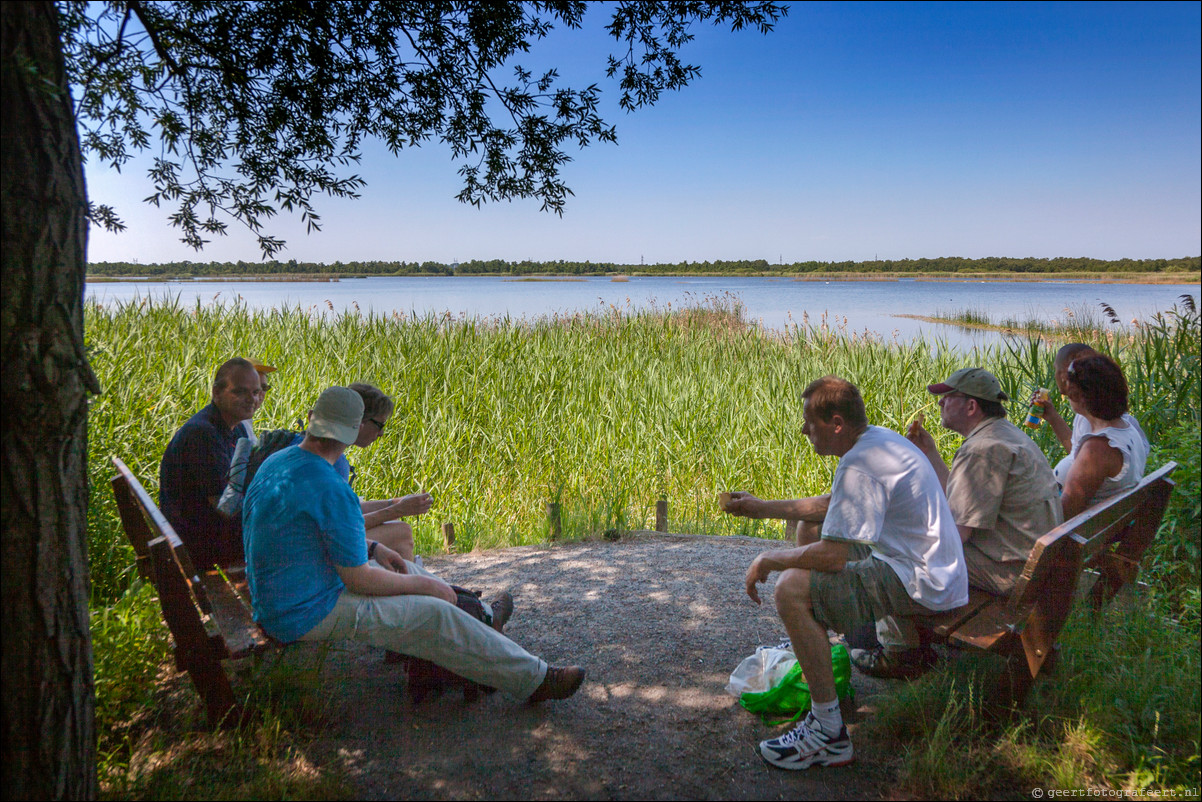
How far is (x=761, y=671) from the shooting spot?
10.8ft

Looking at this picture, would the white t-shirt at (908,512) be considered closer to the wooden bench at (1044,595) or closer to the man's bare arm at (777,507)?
the wooden bench at (1044,595)

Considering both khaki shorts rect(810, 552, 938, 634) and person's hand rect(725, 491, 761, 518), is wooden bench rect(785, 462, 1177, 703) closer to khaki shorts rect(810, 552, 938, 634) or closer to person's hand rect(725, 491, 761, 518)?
khaki shorts rect(810, 552, 938, 634)

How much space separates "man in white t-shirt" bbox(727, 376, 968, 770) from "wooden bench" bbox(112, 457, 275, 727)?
1.97 meters

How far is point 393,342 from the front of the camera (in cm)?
963

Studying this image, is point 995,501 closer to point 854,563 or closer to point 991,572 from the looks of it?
point 991,572

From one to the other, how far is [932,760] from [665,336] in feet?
35.1

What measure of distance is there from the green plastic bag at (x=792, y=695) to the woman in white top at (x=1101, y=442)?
137cm

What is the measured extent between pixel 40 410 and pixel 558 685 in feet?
6.68

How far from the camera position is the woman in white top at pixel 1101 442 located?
347 cm

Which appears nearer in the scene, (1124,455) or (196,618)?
(196,618)

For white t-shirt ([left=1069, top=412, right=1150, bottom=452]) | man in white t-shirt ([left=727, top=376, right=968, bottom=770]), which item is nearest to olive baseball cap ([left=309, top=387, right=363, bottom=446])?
man in white t-shirt ([left=727, top=376, right=968, bottom=770])

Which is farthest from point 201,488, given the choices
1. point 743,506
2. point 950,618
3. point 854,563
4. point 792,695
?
point 950,618

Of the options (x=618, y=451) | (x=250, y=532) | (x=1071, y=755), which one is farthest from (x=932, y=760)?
(x=618, y=451)

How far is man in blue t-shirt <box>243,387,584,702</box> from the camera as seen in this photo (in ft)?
9.09
